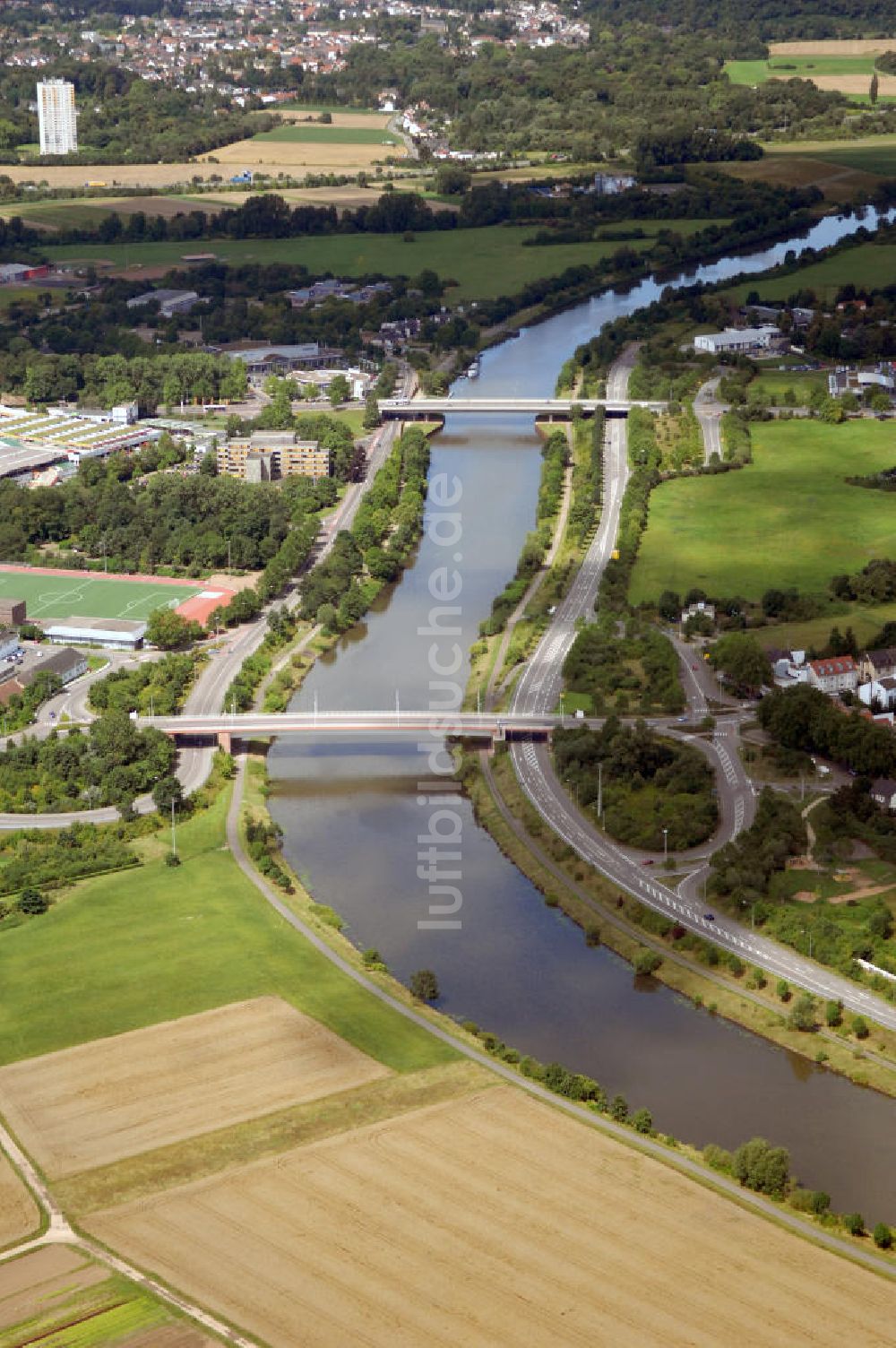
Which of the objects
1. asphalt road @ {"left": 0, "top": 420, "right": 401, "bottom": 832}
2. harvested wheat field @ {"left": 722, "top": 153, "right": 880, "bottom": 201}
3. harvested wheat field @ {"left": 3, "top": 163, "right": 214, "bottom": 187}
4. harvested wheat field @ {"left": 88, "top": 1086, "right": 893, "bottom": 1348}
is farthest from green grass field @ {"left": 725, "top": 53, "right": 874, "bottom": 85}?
harvested wheat field @ {"left": 88, "top": 1086, "right": 893, "bottom": 1348}

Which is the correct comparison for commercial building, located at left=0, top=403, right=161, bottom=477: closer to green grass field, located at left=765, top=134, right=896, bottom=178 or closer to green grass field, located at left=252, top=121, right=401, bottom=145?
green grass field, located at left=252, top=121, right=401, bottom=145

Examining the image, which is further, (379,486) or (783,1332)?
(379,486)

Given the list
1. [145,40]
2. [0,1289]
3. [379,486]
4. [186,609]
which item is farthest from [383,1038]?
[145,40]

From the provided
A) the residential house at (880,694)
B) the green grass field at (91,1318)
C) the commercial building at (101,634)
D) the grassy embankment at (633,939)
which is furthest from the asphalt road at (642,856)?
the green grass field at (91,1318)

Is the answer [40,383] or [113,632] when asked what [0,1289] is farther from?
[40,383]

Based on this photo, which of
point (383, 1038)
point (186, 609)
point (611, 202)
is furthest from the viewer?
point (611, 202)
